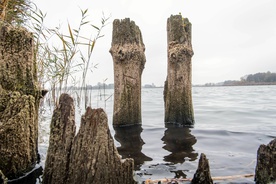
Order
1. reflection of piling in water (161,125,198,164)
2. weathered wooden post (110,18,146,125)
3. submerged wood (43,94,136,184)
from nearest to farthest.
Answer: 1. submerged wood (43,94,136,184)
2. reflection of piling in water (161,125,198,164)
3. weathered wooden post (110,18,146,125)

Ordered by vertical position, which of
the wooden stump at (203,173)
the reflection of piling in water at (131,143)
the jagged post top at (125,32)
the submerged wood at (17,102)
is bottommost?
the reflection of piling in water at (131,143)

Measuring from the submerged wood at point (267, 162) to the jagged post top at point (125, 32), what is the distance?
442cm

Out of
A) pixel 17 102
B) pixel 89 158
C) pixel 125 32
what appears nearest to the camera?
pixel 89 158

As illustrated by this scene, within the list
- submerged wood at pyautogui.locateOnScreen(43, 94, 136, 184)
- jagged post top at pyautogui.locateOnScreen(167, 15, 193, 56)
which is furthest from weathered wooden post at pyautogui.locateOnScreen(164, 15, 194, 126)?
submerged wood at pyautogui.locateOnScreen(43, 94, 136, 184)

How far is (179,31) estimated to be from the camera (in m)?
6.57

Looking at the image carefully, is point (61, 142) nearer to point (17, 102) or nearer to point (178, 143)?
point (17, 102)

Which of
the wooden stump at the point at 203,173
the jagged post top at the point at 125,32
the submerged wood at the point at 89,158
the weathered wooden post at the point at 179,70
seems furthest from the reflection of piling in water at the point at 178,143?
the jagged post top at the point at 125,32

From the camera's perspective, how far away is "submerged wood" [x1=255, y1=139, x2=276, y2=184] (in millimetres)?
2625

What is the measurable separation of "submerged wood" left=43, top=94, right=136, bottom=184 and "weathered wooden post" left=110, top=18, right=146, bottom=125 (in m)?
3.83

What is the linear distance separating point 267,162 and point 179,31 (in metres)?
4.56

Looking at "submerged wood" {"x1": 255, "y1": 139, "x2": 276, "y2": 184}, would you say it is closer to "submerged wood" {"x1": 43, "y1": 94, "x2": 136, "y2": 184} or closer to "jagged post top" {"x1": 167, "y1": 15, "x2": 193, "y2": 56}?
"submerged wood" {"x1": 43, "y1": 94, "x2": 136, "y2": 184}

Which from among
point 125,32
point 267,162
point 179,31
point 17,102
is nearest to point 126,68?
point 125,32

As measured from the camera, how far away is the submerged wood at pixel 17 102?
2797 millimetres

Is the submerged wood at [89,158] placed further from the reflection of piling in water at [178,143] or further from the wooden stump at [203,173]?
the reflection of piling in water at [178,143]
